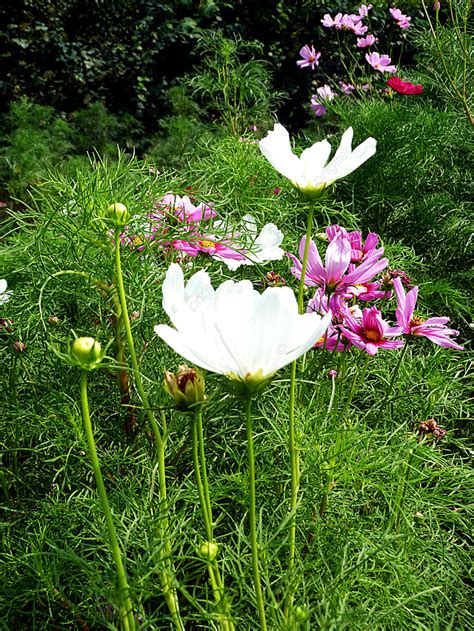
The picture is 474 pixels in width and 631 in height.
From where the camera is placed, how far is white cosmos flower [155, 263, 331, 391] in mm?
414

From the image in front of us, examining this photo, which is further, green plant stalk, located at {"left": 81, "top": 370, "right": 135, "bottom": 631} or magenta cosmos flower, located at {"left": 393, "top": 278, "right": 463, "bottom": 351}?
magenta cosmos flower, located at {"left": 393, "top": 278, "right": 463, "bottom": 351}

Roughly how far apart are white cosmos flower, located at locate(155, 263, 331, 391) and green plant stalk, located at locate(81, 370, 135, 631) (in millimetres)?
69

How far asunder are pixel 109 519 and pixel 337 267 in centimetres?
39

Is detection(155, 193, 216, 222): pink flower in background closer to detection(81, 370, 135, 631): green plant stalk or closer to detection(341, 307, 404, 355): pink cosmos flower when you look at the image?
detection(341, 307, 404, 355): pink cosmos flower

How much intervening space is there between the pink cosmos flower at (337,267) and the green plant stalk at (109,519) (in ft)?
1.10

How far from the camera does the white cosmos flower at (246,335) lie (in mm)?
414

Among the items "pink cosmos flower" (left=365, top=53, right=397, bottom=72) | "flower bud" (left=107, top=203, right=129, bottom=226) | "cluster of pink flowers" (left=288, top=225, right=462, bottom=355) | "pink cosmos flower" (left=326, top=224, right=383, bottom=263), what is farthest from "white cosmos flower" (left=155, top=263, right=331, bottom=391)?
"pink cosmos flower" (left=365, top=53, right=397, bottom=72)

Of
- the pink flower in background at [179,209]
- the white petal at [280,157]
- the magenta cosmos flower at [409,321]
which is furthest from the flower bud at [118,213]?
the magenta cosmos flower at [409,321]

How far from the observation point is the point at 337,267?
70cm

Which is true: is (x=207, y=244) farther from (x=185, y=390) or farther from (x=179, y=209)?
(x=185, y=390)

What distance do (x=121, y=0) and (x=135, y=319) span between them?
3.94m

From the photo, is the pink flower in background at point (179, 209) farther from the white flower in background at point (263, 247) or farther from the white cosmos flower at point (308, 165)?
the white cosmos flower at point (308, 165)

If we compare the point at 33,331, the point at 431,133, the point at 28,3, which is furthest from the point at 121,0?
the point at 33,331

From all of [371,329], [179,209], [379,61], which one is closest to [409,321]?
[371,329]
